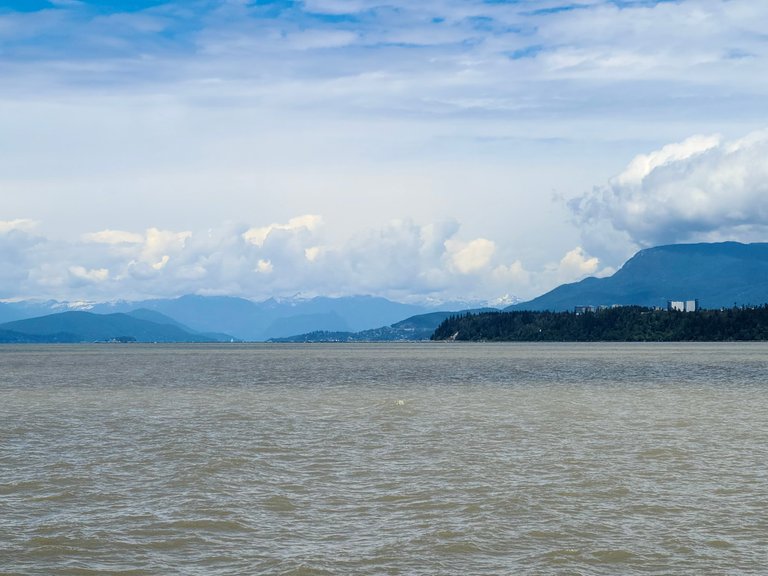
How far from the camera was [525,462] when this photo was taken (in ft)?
140

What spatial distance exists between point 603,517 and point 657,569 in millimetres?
6080

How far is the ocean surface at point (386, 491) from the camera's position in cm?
2583

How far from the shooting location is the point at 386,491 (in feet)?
116

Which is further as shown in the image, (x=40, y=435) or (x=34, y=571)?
(x=40, y=435)

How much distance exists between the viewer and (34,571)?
80.6 ft

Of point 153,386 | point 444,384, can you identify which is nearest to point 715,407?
point 444,384

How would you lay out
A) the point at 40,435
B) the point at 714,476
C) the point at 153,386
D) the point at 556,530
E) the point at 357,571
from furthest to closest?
1. the point at 153,386
2. the point at 40,435
3. the point at 714,476
4. the point at 556,530
5. the point at 357,571

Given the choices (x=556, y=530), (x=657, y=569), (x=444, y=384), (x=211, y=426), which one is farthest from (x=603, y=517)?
(x=444, y=384)

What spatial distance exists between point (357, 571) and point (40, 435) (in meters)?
37.0

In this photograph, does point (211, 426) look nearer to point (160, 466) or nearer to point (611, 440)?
point (160, 466)

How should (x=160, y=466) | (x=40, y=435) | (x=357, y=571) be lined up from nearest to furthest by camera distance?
1. (x=357, y=571)
2. (x=160, y=466)
3. (x=40, y=435)

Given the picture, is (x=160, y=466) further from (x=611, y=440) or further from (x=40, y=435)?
(x=611, y=440)

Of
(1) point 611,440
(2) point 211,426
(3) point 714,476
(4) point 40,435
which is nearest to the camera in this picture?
(3) point 714,476

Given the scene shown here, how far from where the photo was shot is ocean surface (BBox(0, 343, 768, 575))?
2583 centimetres
